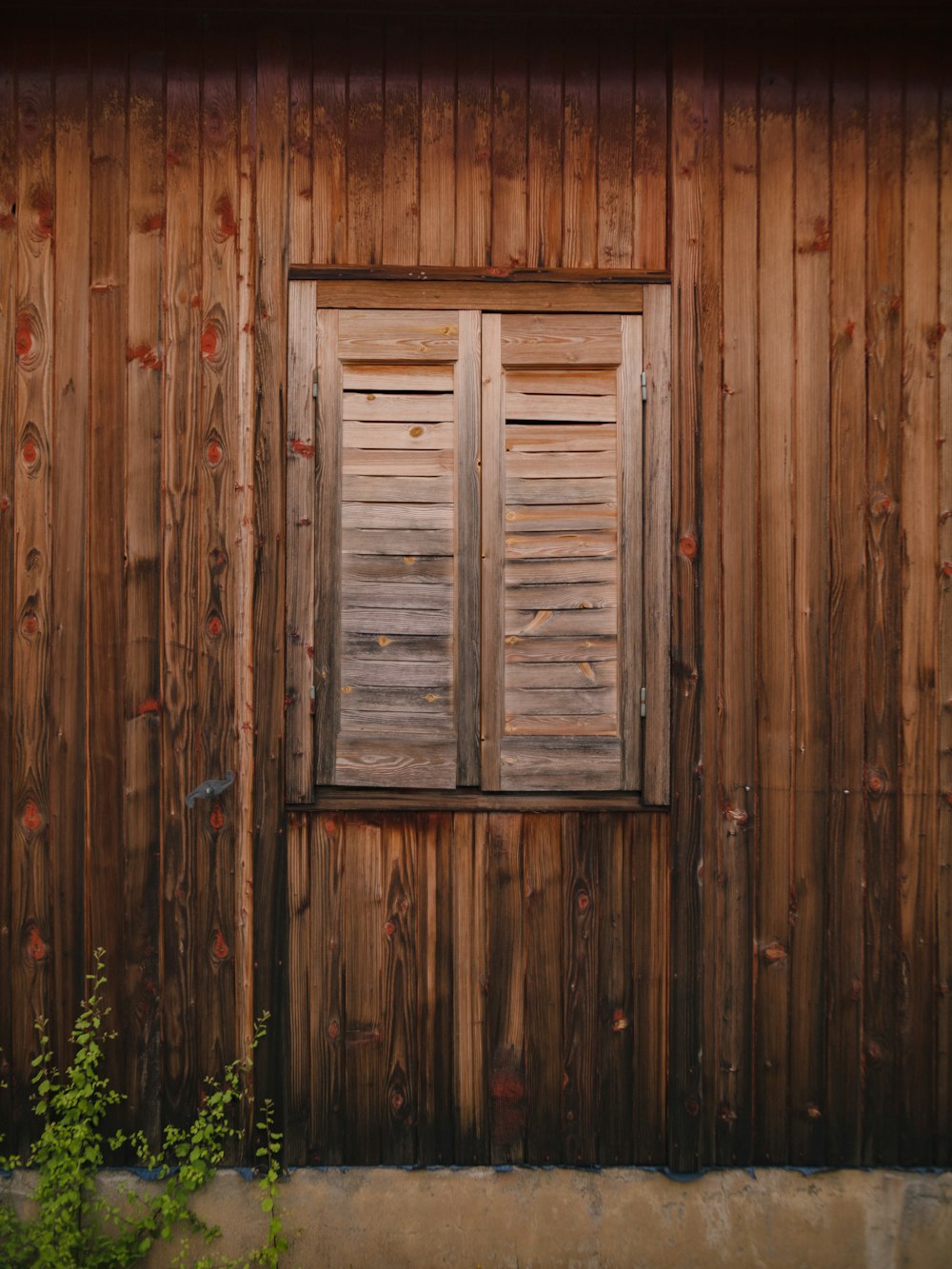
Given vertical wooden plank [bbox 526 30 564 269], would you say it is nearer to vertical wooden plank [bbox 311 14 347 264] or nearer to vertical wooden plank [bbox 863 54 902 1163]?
vertical wooden plank [bbox 311 14 347 264]

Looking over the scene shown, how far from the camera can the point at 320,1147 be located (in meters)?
3.26

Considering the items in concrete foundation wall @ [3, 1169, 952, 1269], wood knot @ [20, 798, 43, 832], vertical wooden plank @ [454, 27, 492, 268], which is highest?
vertical wooden plank @ [454, 27, 492, 268]

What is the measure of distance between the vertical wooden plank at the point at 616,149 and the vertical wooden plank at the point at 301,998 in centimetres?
233

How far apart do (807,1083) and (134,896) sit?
249 cm

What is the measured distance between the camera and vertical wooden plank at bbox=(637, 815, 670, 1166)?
10.8 feet

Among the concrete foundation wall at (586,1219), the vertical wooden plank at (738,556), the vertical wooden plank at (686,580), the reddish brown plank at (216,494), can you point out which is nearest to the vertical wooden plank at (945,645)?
the concrete foundation wall at (586,1219)

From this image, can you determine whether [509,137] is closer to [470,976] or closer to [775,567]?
[775,567]

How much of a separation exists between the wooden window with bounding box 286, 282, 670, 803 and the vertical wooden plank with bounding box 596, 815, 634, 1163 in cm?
30

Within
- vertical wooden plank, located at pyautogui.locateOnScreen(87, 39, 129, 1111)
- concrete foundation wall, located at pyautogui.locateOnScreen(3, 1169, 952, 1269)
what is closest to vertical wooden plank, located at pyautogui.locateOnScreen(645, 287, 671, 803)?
concrete foundation wall, located at pyautogui.locateOnScreen(3, 1169, 952, 1269)

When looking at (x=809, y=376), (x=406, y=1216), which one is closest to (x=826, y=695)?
(x=809, y=376)

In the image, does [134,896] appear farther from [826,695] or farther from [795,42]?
[795,42]

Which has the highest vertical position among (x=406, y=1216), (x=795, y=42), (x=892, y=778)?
(x=795, y=42)

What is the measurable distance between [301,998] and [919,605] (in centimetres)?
262

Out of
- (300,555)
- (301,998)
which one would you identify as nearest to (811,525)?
(300,555)
